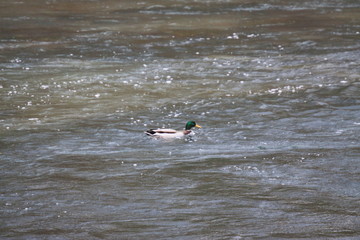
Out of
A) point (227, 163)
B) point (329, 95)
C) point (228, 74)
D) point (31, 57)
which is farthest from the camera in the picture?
point (31, 57)

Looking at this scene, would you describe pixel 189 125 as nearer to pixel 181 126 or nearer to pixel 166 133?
pixel 166 133

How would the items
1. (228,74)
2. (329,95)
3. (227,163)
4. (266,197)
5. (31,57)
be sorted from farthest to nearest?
1. (31,57)
2. (228,74)
3. (329,95)
4. (227,163)
5. (266,197)

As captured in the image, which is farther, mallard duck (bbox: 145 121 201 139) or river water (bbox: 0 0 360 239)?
mallard duck (bbox: 145 121 201 139)

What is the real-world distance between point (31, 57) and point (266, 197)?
10.6 meters

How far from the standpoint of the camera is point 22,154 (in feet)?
34.5

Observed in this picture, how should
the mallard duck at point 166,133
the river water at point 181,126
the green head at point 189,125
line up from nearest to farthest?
the river water at point 181,126 < the mallard duck at point 166,133 < the green head at point 189,125

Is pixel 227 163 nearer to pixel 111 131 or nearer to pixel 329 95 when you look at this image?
pixel 111 131

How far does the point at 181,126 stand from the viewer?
1225cm

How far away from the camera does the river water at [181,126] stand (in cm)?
809

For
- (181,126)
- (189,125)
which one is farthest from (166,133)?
(181,126)

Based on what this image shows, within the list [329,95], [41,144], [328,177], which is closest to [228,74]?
[329,95]

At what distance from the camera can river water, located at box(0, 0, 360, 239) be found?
8086 millimetres

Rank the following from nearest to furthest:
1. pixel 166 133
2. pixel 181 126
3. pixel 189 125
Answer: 1. pixel 166 133
2. pixel 189 125
3. pixel 181 126

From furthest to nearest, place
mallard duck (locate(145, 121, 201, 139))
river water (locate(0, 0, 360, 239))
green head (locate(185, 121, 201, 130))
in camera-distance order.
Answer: green head (locate(185, 121, 201, 130))
mallard duck (locate(145, 121, 201, 139))
river water (locate(0, 0, 360, 239))
